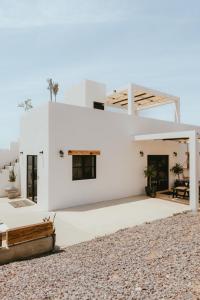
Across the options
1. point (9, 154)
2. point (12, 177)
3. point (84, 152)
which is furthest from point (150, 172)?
point (9, 154)

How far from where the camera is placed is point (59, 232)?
618 centimetres

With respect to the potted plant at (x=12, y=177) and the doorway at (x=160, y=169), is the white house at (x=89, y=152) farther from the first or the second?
the potted plant at (x=12, y=177)

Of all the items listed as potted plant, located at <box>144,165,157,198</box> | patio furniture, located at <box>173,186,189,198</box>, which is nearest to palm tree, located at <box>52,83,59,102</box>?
potted plant, located at <box>144,165,157,198</box>

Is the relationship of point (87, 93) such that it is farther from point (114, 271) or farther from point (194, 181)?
point (114, 271)

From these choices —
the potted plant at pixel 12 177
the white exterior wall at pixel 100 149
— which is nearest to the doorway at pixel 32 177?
the potted plant at pixel 12 177

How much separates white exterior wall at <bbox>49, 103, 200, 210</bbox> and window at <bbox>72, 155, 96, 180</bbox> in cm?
20

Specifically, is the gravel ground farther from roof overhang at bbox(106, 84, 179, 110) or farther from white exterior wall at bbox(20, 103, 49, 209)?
roof overhang at bbox(106, 84, 179, 110)

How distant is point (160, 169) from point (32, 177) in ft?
24.7

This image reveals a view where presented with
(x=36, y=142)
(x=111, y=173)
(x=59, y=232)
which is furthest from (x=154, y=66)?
(x=59, y=232)

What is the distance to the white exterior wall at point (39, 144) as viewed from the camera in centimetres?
872

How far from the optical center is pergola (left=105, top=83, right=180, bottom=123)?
1291 centimetres

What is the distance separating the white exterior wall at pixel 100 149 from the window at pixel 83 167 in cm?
20

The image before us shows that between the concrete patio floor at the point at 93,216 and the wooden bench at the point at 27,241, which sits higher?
the wooden bench at the point at 27,241

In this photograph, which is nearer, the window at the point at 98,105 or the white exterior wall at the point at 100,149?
the white exterior wall at the point at 100,149
